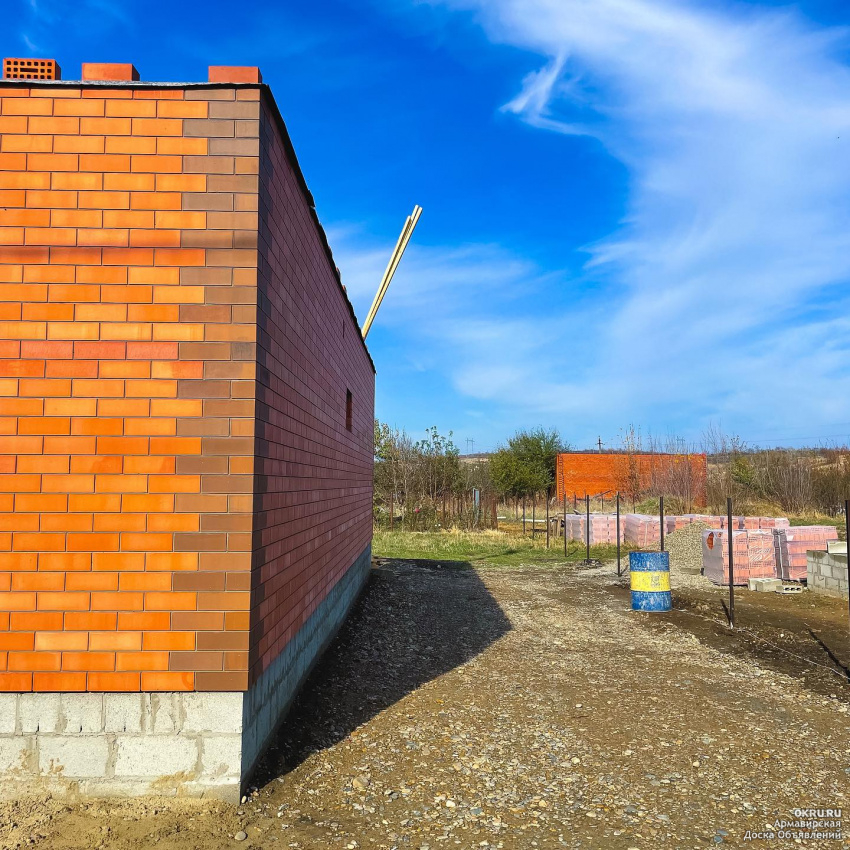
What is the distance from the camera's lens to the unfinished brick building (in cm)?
355

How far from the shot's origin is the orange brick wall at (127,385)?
141 inches

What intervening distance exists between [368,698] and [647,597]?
618 cm

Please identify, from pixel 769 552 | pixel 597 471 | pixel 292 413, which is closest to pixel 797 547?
→ pixel 769 552

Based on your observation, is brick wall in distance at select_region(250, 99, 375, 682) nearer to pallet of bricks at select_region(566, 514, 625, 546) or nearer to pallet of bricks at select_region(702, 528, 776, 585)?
pallet of bricks at select_region(702, 528, 776, 585)

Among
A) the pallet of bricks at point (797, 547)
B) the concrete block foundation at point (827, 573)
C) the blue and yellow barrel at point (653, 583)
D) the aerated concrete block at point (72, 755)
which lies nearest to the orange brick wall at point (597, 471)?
the pallet of bricks at point (797, 547)

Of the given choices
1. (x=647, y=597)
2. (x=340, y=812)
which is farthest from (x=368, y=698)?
(x=647, y=597)

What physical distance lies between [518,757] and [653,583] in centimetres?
648

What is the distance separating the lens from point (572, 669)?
23.0 ft

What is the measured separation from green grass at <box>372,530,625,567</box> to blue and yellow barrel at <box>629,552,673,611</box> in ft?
21.2

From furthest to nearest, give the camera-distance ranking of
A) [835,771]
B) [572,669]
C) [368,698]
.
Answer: [572,669] → [368,698] → [835,771]

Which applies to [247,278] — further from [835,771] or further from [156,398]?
[835,771]

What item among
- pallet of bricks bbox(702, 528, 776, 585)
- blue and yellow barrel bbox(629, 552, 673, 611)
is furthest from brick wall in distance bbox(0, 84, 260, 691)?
pallet of bricks bbox(702, 528, 776, 585)

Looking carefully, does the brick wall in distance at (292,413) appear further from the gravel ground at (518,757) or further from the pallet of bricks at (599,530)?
the pallet of bricks at (599,530)

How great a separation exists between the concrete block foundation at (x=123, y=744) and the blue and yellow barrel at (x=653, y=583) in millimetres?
8218
